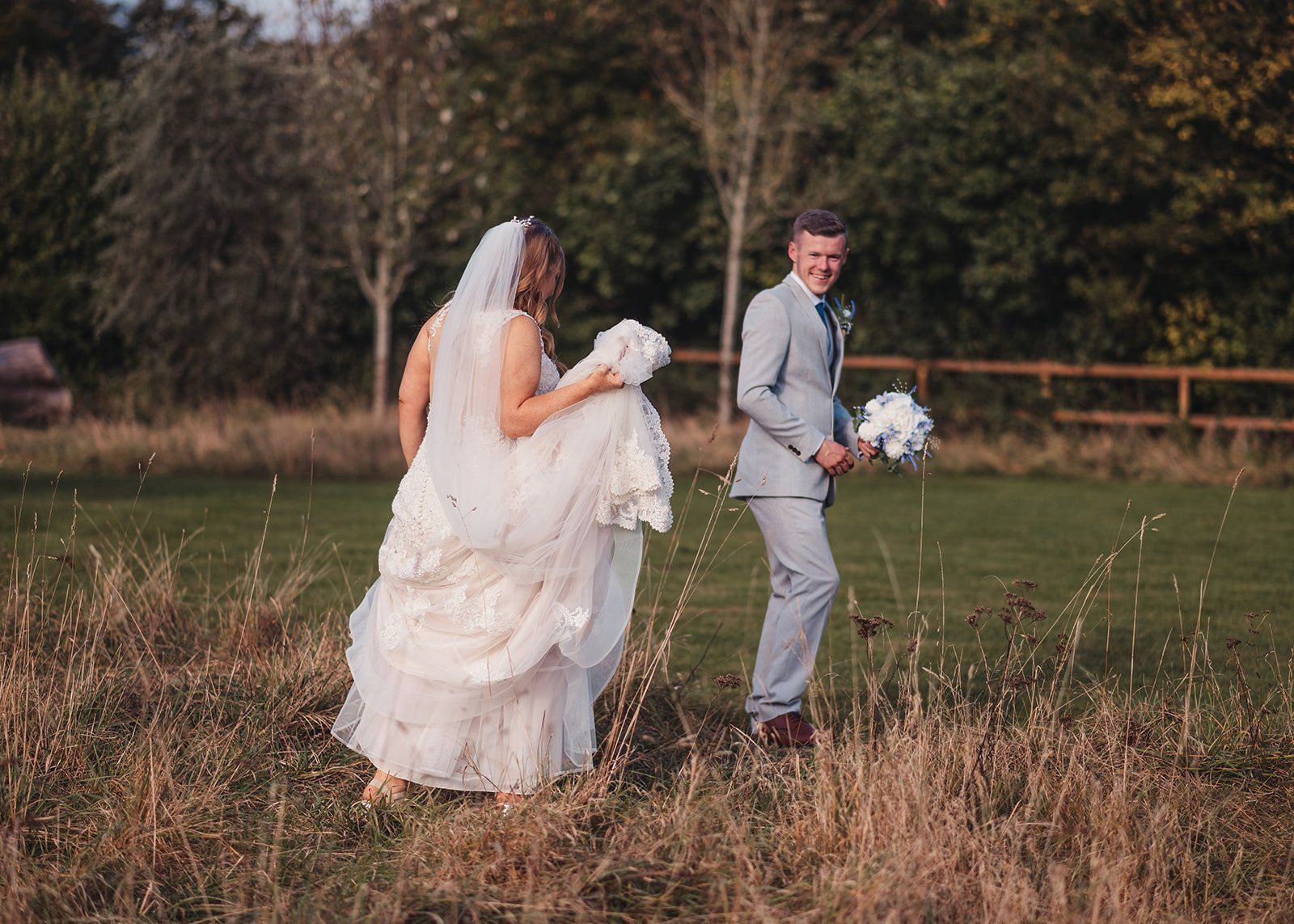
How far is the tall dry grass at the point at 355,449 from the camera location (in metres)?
17.6

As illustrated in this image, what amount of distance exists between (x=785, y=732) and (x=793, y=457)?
1.09 metres

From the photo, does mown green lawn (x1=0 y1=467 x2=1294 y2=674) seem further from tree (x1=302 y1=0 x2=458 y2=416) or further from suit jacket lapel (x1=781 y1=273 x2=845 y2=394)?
tree (x1=302 y1=0 x2=458 y2=416)

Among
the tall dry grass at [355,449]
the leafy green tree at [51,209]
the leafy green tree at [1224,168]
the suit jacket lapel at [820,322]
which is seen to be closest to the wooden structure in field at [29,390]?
the tall dry grass at [355,449]

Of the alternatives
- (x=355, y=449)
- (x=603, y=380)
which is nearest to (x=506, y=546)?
(x=603, y=380)

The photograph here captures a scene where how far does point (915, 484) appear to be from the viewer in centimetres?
1841

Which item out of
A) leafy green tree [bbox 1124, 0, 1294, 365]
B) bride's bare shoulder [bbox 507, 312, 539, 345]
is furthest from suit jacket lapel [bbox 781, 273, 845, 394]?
leafy green tree [bbox 1124, 0, 1294, 365]

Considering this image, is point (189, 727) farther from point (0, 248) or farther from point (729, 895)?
point (0, 248)

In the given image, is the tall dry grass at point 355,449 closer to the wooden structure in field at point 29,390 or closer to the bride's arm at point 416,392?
the wooden structure in field at point 29,390

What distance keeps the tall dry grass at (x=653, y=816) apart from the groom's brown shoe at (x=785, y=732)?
0.17 meters

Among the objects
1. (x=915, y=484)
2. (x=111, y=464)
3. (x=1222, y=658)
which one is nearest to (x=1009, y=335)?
(x=915, y=484)

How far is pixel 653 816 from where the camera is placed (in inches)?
169

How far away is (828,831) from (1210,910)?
1061 millimetres

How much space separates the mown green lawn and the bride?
80 cm

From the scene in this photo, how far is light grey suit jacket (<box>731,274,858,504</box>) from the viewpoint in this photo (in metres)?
5.80
